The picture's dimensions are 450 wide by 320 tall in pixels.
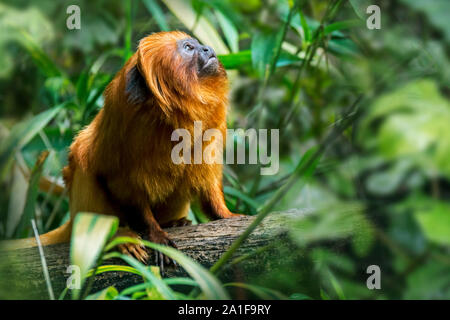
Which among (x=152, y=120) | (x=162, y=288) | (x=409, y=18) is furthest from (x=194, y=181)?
(x=409, y=18)

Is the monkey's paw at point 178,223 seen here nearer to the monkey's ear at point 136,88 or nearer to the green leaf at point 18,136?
the monkey's ear at point 136,88

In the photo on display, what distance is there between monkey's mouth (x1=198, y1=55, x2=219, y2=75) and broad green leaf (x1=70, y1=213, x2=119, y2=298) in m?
0.93

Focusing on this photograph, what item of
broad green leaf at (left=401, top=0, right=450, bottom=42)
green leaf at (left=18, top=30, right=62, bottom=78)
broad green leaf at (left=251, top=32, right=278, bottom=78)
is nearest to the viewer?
broad green leaf at (left=401, top=0, right=450, bottom=42)

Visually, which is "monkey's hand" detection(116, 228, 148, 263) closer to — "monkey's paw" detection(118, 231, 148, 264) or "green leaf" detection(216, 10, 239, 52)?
"monkey's paw" detection(118, 231, 148, 264)

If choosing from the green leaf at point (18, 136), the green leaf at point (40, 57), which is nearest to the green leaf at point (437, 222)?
the green leaf at point (18, 136)

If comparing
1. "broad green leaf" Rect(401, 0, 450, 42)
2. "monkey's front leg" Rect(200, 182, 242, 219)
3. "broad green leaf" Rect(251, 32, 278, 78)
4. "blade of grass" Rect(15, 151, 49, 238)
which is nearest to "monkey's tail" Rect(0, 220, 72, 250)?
"blade of grass" Rect(15, 151, 49, 238)

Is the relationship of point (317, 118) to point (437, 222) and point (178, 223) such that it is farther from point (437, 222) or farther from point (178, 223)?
point (437, 222)

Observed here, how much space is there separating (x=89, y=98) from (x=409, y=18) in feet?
6.58

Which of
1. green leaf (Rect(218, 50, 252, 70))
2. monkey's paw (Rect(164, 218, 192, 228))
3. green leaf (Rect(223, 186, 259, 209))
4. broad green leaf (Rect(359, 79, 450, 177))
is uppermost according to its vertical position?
green leaf (Rect(218, 50, 252, 70))

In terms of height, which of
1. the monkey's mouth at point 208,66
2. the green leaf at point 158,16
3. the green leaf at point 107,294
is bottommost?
the green leaf at point 107,294

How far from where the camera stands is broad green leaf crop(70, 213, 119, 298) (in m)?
1.43

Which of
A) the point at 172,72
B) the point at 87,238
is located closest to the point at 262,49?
the point at 172,72

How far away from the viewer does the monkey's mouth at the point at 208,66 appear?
2.26 m

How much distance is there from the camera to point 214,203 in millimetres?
2568
